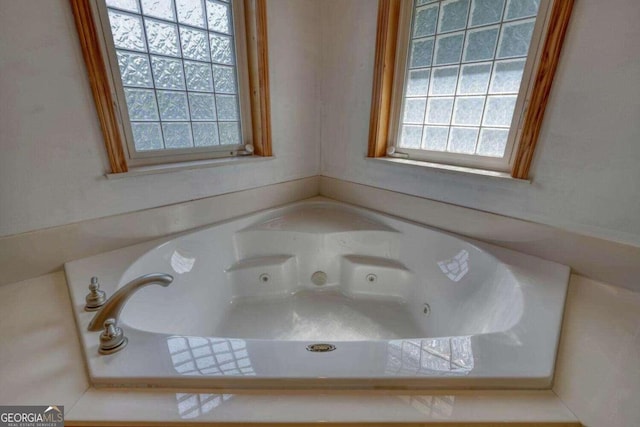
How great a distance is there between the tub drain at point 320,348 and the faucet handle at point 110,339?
53 cm

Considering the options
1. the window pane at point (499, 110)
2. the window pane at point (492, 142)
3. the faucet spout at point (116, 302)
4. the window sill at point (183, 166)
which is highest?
the window pane at point (499, 110)

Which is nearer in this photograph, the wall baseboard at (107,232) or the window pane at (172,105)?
the wall baseboard at (107,232)

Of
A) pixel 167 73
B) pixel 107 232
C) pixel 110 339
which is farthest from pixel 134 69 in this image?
pixel 110 339

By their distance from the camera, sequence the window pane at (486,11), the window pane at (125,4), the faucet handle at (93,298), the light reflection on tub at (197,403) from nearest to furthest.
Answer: the light reflection on tub at (197,403)
the faucet handle at (93,298)
the window pane at (125,4)
the window pane at (486,11)

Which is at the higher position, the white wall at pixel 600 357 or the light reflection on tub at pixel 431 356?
the light reflection on tub at pixel 431 356

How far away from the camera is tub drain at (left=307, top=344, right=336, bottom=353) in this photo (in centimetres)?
78

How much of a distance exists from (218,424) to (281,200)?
1.49 meters

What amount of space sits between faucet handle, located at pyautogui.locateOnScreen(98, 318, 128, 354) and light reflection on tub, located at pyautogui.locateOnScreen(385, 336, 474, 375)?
0.75 m

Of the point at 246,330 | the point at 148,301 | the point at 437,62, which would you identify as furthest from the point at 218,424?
the point at 437,62

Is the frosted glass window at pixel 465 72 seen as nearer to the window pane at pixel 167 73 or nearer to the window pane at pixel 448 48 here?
the window pane at pixel 448 48

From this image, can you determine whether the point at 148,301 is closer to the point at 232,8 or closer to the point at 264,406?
the point at 264,406

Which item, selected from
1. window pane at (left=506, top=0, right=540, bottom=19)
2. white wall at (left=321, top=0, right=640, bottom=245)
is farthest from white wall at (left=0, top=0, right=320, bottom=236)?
window pane at (left=506, top=0, right=540, bottom=19)

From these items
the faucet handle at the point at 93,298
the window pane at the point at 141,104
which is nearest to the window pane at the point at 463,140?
the window pane at the point at 141,104

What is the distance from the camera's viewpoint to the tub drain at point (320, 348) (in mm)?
783
